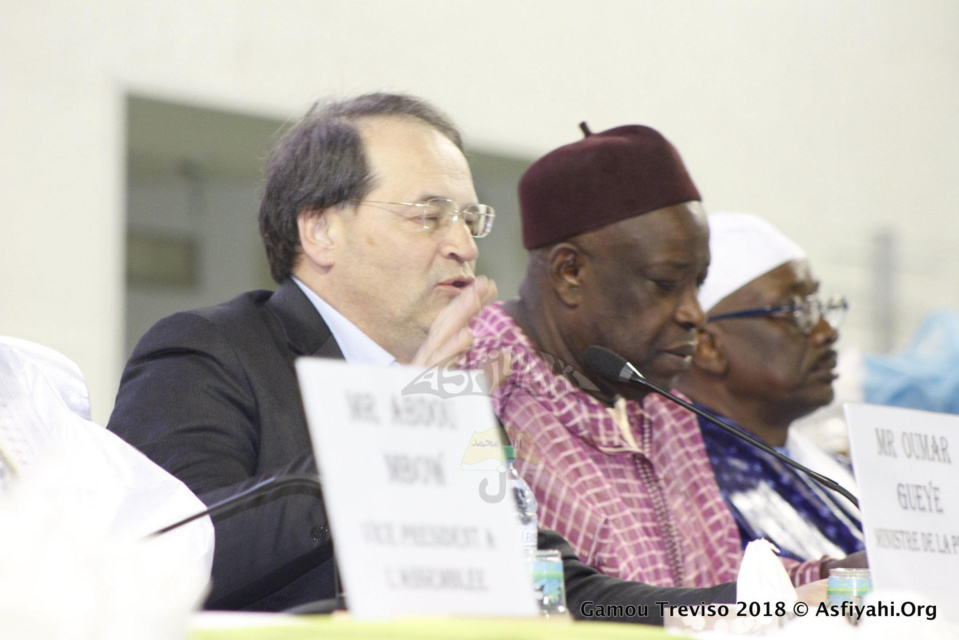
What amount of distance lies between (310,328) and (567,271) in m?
0.65

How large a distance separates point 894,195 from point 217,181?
156 inches

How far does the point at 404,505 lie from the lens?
0.88 metres

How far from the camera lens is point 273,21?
378 centimetres

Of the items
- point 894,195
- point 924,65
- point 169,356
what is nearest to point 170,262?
point 169,356

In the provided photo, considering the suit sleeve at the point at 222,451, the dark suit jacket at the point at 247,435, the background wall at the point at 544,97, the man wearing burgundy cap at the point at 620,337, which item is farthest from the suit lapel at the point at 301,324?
the background wall at the point at 544,97

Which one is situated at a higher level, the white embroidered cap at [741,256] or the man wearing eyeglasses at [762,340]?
the white embroidered cap at [741,256]

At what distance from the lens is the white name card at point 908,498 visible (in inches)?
43.6

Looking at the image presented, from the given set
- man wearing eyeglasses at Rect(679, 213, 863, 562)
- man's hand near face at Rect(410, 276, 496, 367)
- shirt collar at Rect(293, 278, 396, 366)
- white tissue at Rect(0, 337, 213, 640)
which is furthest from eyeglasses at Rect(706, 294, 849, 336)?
white tissue at Rect(0, 337, 213, 640)

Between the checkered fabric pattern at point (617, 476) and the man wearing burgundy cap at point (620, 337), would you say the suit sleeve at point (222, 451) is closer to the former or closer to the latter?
the checkered fabric pattern at point (617, 476)

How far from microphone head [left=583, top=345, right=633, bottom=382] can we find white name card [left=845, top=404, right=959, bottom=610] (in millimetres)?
640

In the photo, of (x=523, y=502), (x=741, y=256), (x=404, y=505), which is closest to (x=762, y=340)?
(x=741, y=256)

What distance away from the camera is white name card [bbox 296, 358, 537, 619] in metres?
0.84

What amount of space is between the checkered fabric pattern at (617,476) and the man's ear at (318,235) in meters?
0.30

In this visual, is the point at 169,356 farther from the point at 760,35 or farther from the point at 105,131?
the point at 760,35
